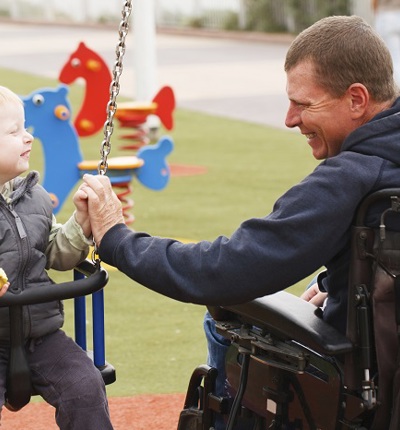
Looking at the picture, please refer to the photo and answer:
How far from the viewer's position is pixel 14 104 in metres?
3.31

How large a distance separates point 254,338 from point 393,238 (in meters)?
0.50

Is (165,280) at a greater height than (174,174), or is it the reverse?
(165,280)

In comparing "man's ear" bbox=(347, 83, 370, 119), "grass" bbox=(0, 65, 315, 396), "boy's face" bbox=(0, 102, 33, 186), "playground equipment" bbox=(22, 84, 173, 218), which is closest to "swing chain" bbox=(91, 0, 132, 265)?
"boy's face" bbox=(0, 102, 33, 186)

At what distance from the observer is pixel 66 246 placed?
3332 millimetres

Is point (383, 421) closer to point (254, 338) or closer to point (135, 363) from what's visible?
point (254, 338)

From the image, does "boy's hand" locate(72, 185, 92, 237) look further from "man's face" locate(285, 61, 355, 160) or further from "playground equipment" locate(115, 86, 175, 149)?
"playground equipment" locate(115, 86, 175, 149)

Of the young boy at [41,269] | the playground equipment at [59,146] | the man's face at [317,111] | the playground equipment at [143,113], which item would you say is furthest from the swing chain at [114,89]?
the playground equipment at [143,113]

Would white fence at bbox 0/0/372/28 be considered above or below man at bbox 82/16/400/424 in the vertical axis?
below

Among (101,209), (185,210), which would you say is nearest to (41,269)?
(101,209)

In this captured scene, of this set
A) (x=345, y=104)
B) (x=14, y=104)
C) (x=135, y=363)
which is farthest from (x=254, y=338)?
(x=135, y=363)

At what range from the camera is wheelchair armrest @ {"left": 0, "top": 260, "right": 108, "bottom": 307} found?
3.03 meters

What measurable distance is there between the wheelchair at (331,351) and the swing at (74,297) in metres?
0.36

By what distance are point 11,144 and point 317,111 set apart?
0.89 meters

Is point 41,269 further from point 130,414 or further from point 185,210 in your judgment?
point 185,210
